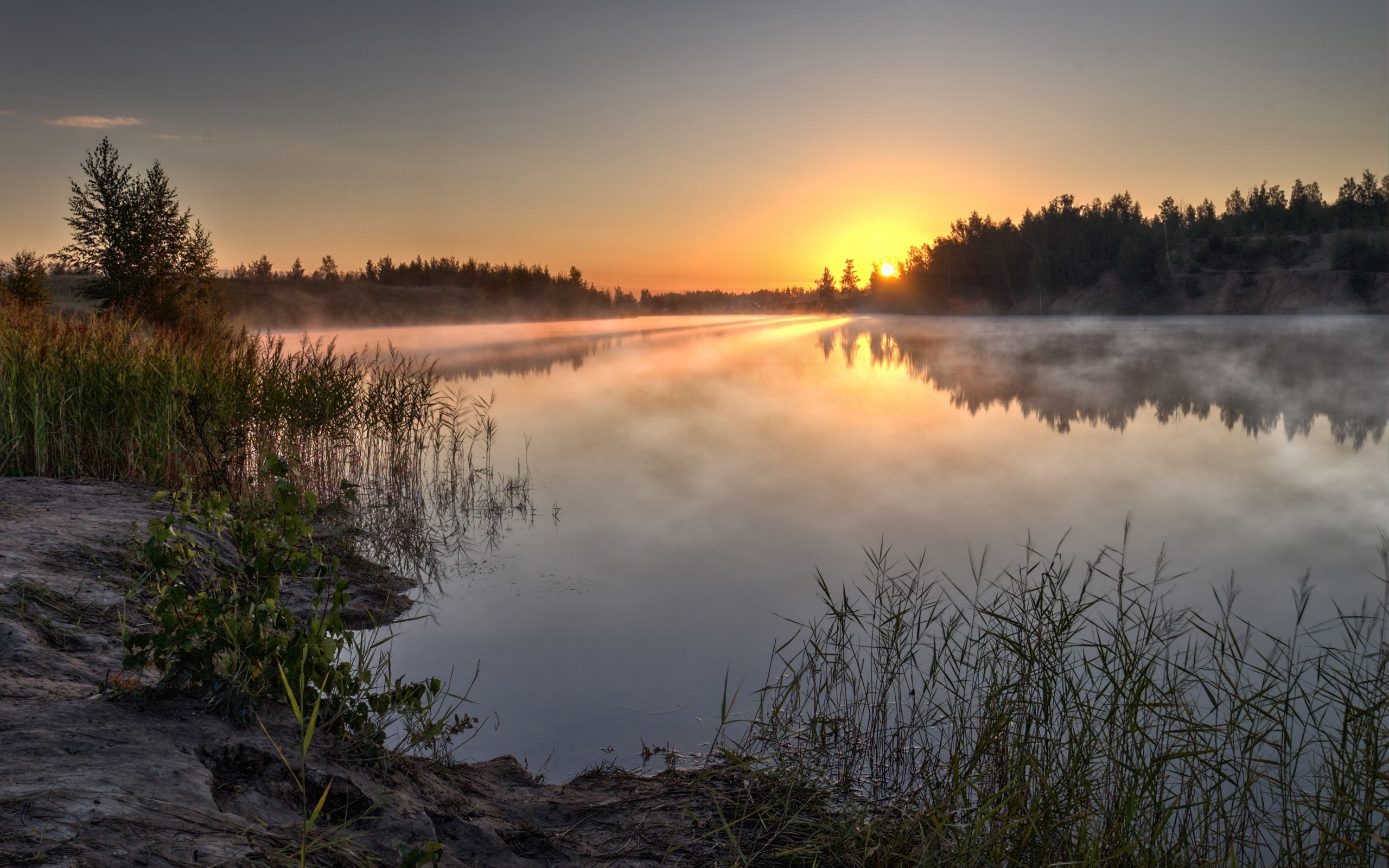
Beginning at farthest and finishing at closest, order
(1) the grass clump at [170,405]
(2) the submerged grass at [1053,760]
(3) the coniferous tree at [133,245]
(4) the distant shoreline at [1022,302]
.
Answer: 1. (4) the distant shoreline at [1022,302]
2. (3) the coniferous tree at [133,245]
3. (1) the grass clump at [170,405]
4. (2) the submerged grass at [1053,760]

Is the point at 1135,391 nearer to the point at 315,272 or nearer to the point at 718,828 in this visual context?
the point at 718,828

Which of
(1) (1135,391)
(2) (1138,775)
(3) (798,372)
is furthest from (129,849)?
(3) (798,372)

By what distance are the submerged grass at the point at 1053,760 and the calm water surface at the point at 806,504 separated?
72 cm

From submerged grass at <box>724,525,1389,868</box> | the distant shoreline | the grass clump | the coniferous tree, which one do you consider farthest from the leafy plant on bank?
the distant shoreline

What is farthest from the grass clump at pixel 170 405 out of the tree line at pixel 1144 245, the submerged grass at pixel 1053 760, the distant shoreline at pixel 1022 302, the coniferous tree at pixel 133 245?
the tree line at pixel 1144 245

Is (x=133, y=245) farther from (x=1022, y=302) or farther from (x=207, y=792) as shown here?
(x=1022, y=302)

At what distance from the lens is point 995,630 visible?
5.00 m

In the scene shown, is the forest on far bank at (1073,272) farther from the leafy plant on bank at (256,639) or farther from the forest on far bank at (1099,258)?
the leafy plant on bank at (256,639)

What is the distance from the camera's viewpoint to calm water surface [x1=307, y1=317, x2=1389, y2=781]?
5.33 m

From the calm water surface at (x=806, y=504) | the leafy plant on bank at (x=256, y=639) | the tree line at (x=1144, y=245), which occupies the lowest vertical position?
the calm water surface at (x=806, y=504)

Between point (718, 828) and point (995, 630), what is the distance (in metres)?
2.66

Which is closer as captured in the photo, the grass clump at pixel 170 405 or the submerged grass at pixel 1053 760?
the submerged grass at pixel 1053 760

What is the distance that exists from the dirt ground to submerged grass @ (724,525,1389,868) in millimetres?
537

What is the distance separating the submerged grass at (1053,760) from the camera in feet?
9.86
